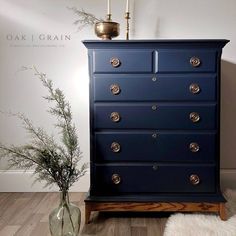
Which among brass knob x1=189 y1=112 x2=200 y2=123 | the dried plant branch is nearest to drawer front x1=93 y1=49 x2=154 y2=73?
brass knob x1=189 y1=112 x2=200 y2=123

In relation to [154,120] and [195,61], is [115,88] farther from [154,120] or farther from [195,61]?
[195,61]

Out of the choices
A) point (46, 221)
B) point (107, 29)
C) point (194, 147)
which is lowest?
point (46, 221)

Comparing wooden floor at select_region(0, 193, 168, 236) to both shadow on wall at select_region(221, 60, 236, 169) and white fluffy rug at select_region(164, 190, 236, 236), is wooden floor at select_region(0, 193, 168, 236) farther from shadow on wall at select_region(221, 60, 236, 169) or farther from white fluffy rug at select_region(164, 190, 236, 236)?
shadow on wall at select_region(221, 60, 236, 169)

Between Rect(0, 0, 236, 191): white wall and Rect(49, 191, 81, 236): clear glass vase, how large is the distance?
828mm

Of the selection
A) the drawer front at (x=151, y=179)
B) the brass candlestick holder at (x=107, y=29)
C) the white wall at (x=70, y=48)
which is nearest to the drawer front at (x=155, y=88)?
the brass candlestick holder at (x=107, y=29)

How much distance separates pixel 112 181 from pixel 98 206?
7.0 inches

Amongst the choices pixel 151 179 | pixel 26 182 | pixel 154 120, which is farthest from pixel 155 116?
pixel 26 182

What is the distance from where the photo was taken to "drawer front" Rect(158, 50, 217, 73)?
1.85 meters

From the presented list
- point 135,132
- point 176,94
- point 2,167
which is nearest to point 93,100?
point 135,132

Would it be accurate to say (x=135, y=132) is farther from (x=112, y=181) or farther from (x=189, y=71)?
(x=189, y=71)

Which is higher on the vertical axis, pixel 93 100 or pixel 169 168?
pixel 93 100

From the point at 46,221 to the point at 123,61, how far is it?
1.12 m

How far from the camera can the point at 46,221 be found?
1.97 metres

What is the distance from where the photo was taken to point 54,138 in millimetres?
2488
